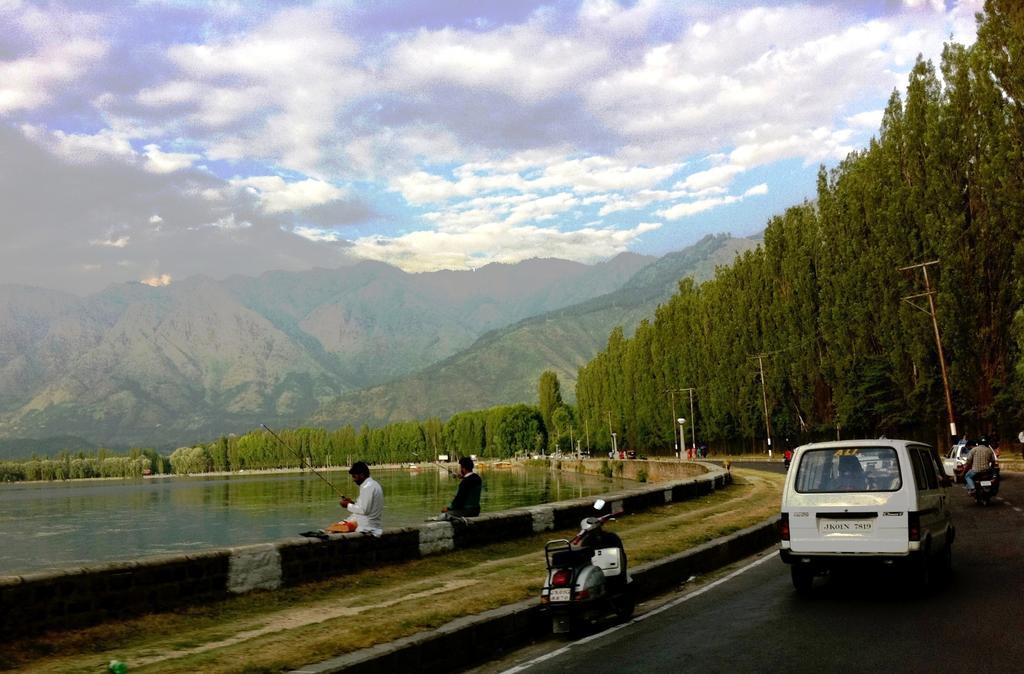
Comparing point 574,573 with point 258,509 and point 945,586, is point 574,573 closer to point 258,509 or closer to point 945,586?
point 945,586

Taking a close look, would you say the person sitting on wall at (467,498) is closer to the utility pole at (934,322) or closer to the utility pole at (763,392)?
Result: the utility pole at (934,322)

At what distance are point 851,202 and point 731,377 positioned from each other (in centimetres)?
2722

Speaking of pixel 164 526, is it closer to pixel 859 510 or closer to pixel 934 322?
pixel 934 322

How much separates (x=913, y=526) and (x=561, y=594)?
177 inches

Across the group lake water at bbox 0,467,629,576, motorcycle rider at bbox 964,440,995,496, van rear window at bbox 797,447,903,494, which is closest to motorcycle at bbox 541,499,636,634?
van rear window at bbox 797,447,903,494

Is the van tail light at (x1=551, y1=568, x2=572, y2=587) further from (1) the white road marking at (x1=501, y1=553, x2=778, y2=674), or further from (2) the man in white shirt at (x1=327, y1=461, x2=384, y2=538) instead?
(2) the man in white shirt at (x1=327, y1=461, x2=384, y2=538)

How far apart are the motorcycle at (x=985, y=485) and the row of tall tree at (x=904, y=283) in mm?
20306

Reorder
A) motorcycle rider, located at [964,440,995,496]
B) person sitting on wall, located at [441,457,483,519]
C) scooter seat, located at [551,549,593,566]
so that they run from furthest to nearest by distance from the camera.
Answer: motorcycle rider, located at [964,440,995,496] < person sitting on wall, located at [441,457,483,519] < scooter seat, located at [551,549,593,566]

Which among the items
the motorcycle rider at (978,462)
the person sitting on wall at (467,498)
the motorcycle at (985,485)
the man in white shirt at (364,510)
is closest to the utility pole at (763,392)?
the motorcycle rider at (978,462)

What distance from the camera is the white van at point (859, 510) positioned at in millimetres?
10953

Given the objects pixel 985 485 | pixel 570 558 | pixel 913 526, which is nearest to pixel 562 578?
pixel 570 558

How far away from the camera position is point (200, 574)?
1126 centimetres

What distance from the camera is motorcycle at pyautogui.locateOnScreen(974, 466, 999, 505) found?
2300cm

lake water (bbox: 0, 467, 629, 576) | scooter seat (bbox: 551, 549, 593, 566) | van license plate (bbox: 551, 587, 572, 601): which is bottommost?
lake water (bbox: 0, 467, 629, 576)
